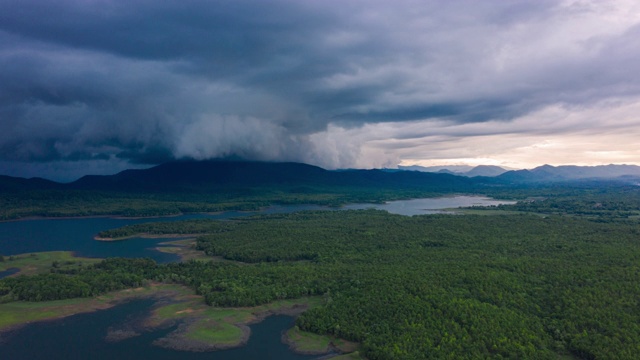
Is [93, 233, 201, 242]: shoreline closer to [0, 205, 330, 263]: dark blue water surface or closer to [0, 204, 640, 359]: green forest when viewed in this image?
[0, 205, 330, 263]: dark blue water surface

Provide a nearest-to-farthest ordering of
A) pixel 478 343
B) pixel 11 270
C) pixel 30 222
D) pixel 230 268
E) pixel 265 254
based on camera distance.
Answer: pixel 478 343, pixel 230 268, pixel 11 270, pixel 265 254, pixel 30 222

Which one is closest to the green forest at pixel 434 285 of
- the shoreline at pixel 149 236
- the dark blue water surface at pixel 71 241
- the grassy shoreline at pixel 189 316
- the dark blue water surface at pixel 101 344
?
the grassy shoreline at pixel 189 316

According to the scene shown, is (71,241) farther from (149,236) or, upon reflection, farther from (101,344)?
(101,344)

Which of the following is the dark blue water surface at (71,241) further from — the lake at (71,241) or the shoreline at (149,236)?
the shoreline at (149,236)

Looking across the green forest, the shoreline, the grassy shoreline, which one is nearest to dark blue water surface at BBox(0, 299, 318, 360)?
the grassy shoreline

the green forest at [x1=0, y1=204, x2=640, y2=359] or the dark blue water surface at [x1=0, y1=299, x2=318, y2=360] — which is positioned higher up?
the green forest at [x1=0, y1=204, x2=640, y2=359]

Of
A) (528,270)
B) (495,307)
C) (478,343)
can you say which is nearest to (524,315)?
(495,307)

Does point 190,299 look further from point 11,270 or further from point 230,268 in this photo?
point 11,270
